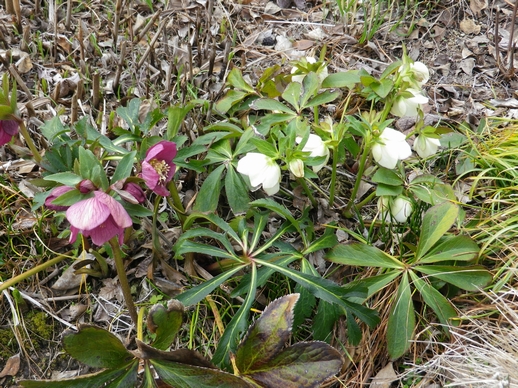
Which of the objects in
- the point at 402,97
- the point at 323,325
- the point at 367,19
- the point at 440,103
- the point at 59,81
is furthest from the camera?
the point at 367,19

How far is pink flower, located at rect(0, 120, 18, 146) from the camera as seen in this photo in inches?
52.6

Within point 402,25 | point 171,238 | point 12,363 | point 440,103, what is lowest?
point 12,363

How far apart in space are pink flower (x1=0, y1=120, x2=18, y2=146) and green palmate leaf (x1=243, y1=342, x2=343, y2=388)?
2.86 ft

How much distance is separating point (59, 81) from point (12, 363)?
3.60ft

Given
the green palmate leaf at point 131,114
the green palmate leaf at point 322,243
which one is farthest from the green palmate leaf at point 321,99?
the green palmate leaf at point 131,114

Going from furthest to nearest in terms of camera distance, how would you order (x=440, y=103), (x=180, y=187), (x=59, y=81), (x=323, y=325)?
(x=440, y=103)
(x=59, y=81)
(x=180, y=187)
(x=323, y=325)

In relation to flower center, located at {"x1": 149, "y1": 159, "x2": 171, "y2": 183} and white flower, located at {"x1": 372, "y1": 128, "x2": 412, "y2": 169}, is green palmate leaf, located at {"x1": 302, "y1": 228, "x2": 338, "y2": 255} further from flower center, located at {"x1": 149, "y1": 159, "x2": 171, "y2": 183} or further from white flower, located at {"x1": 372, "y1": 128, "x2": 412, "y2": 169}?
flower center, located at {"x1": 149, "y1": 159, "x2": 171, "y2": 183}

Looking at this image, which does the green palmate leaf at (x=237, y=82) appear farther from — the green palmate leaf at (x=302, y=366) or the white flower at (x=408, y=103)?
the green palmate leaf at (x=302, y=366)

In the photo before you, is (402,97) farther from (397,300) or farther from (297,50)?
(297,50)

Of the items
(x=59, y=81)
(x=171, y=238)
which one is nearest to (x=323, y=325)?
(x=171, y=238)

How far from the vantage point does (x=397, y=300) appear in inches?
56.9

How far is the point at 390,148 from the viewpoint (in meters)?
1.49

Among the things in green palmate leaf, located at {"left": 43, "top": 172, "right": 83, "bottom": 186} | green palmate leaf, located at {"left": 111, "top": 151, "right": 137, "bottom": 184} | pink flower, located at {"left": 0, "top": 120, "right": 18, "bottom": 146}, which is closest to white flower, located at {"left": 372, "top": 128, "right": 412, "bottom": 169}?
green palmate leaf, located at {"left": 111, "top": 151, "right": 137, "bottom": 184}

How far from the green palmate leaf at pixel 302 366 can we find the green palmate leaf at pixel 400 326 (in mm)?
270
